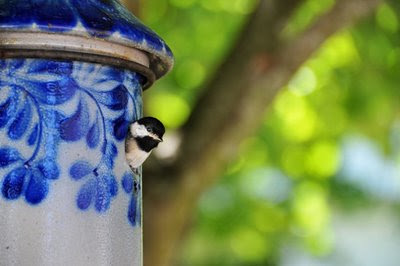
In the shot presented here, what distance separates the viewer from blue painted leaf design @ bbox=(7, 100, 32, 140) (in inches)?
42.9

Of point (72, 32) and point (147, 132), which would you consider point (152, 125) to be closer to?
point (147, 132)

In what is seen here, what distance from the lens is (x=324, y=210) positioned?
460 centimetres

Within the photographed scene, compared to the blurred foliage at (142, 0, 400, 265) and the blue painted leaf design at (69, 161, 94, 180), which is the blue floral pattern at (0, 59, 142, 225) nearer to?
the blue painted leaf design at (69, 161, 94, 180)

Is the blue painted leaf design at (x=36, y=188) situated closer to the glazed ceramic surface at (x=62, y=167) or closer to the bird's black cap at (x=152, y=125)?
the glazed ceramic surface at (x=62, y=167)

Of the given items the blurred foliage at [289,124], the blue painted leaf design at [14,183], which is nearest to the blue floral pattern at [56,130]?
the blue painted leaf design at [14,183]

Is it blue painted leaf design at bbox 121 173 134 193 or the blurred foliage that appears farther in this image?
the blurred foliage

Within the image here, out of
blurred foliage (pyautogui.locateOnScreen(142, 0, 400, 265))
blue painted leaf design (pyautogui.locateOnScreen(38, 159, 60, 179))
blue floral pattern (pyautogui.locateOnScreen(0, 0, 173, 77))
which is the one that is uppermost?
blurred foliage (pyautogui.locateOnScreen(142, 0, 400, 265))

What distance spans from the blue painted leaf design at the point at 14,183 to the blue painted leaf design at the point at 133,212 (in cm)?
15

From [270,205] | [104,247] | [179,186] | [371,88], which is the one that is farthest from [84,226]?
[270,205]

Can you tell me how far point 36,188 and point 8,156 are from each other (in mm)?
54

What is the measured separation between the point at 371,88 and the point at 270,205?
1287 mm

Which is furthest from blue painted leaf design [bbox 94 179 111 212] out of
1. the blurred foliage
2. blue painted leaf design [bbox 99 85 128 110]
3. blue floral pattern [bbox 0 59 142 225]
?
the blurred foliage

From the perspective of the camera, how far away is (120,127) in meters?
1.16

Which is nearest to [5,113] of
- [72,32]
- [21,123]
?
[21,123]
